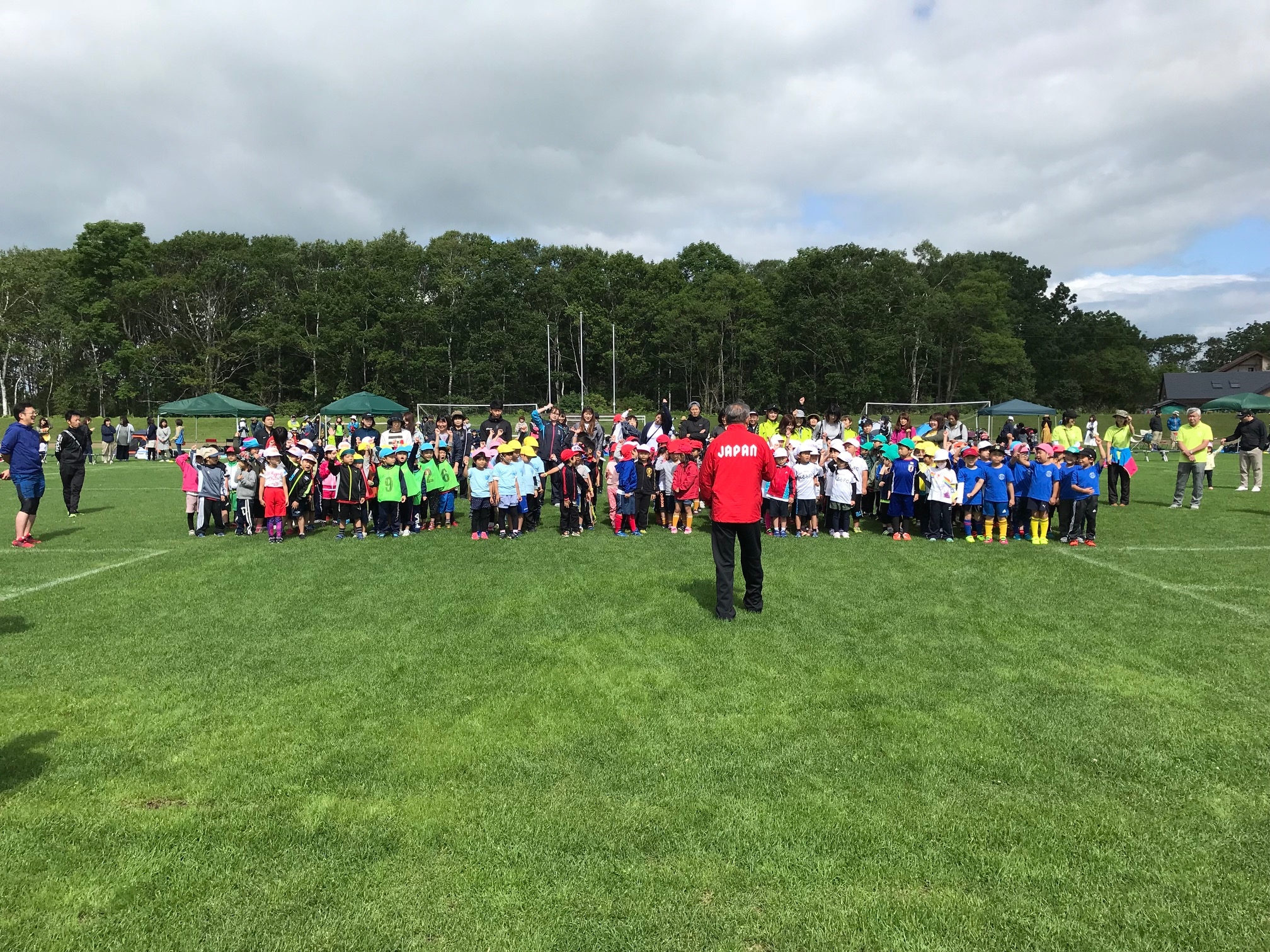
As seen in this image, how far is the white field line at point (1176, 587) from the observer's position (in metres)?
6.68

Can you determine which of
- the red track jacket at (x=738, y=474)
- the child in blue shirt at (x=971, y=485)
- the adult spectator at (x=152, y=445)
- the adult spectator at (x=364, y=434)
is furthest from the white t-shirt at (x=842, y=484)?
the adult spectator at (x=152, y=445)

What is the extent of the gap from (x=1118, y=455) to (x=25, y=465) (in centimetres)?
1875

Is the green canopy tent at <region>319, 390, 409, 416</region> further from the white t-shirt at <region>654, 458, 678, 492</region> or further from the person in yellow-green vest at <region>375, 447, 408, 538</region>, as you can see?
the white t-shirt at <region>654, 458, 678, 492</region>

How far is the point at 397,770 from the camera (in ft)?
12.5

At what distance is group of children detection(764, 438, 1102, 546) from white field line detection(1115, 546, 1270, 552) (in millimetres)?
528

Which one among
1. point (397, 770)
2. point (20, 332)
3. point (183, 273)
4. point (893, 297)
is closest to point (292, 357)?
point (183, 273)

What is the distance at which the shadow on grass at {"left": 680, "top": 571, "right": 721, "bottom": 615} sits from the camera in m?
6.95

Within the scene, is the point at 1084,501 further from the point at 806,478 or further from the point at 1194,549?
the point at 806,478

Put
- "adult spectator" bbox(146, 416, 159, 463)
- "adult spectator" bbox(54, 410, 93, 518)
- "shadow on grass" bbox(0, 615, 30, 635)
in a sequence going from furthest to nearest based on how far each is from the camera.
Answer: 1. "adult spectator" bbox(146, 416, 159, 463)
2. "adult spectator" bbox(54, 410, 93, 518)
3. "shadow on grass" bbox(0, 615, 30, 635)

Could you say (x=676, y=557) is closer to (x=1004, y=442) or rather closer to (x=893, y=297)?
(x=1004, y=442)

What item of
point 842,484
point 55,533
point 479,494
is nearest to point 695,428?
point 842,484

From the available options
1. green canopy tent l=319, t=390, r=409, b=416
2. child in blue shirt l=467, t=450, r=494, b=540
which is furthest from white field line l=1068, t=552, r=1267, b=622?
green canopy tent l=319, t=390, r=409, b=416

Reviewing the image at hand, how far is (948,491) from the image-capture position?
405 inches

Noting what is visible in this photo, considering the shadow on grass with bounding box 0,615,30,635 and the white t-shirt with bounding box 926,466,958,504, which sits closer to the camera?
the shadow on grass with bounding box 0,615,30,635
